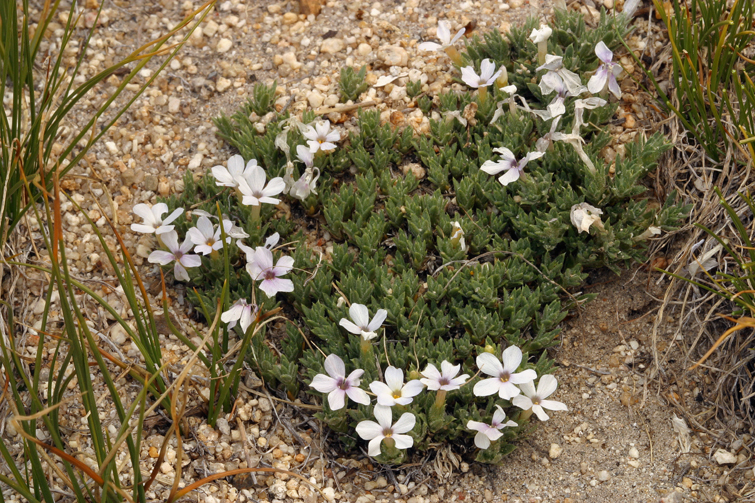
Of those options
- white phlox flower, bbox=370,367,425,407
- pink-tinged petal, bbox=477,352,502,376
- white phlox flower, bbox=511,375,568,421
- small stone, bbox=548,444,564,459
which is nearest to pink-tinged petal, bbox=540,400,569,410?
white phlox flower, bbox=511,375,568,421

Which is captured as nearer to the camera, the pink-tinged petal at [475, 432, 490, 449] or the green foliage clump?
the pink-tinged petal at [475, 432, 490, 449]

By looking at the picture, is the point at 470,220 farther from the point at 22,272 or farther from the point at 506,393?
the point at 22,272

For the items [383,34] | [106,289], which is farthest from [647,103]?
[106,289]

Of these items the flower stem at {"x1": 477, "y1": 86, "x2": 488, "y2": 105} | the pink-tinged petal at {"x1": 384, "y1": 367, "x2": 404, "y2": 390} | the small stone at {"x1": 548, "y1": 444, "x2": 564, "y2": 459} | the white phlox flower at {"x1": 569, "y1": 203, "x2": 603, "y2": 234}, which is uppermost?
the flower stem at {"x1": 477, "y1": 86, "x2": 488, "y2": 105}

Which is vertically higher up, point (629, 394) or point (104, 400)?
point (104, 400)

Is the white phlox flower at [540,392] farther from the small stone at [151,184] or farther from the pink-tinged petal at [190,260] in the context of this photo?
the small stone at [151,184]

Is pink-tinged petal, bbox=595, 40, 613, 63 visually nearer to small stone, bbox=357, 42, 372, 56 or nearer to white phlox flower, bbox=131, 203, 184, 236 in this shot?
small stone, bbox=357, 42, 372, 56
